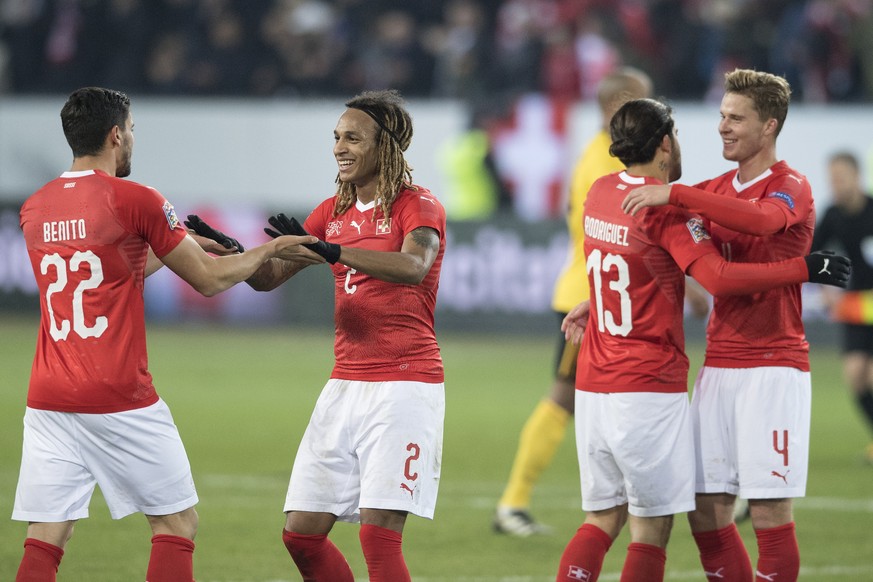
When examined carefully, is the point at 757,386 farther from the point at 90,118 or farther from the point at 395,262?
the point at 90,118

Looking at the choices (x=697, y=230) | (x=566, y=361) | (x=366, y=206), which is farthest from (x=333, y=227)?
(x=566, y=361)

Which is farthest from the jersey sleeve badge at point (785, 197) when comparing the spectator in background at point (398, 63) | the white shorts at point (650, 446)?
the spectator in background at point (398, 63)

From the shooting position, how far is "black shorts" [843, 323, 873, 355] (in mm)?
10398

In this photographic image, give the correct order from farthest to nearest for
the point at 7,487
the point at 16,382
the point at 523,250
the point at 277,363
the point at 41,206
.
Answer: the point at 523,250 → the point at 277,363 → the point at 16,382 → the point at 7,487 → the point at 41,206

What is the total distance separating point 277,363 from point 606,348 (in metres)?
11.0

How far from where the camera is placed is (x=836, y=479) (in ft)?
31.3

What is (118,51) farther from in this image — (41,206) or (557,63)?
(41,206)

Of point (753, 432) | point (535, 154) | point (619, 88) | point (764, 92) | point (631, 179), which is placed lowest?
point (753, 432)

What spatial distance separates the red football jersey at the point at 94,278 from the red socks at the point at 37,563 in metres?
0.50

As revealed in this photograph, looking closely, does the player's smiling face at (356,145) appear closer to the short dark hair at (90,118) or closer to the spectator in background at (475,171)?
the short dark hair at (90,118)

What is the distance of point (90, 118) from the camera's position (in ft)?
16.0

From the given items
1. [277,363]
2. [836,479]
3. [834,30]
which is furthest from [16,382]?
[834,30]

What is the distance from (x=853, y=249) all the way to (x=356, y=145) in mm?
6607

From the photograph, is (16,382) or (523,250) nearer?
(16,382)
